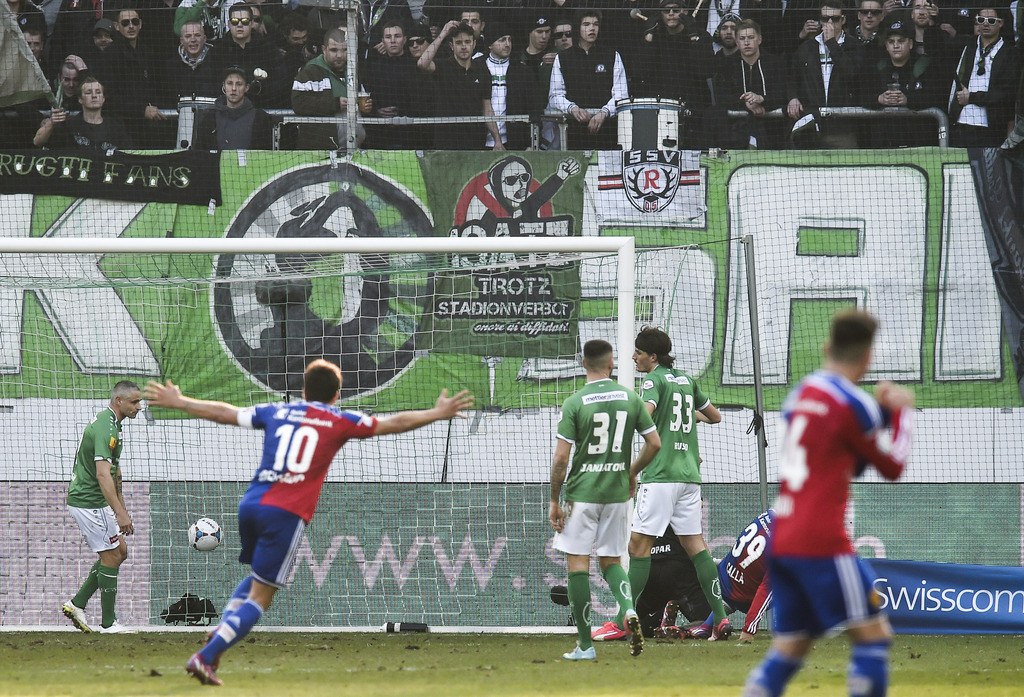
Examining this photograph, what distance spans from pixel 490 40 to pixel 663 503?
8.44 metres

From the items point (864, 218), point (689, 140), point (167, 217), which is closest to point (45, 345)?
point (167, 217)

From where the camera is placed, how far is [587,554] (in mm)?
7117

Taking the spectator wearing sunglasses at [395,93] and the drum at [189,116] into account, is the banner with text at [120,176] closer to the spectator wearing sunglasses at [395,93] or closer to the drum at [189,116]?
the drum at [189,116]

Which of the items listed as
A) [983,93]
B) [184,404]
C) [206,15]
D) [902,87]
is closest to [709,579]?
[184,404]

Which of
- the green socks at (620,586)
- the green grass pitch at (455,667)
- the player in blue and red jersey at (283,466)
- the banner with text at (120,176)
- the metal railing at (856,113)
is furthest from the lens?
the metal railing at (856,113)

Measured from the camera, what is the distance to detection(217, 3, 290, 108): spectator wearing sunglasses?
1441 centimetres

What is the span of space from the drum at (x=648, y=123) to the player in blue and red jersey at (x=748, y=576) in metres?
6.82

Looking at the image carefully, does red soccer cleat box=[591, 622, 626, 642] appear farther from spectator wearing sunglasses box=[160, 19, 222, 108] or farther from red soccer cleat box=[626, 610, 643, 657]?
spectator wearing sunglasses box=[160, 19, 222, 108]

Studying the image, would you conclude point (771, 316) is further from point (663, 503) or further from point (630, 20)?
point (663, 503)

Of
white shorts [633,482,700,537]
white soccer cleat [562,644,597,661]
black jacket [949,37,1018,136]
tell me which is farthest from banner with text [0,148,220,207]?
black jacket [949,37,1018,136]

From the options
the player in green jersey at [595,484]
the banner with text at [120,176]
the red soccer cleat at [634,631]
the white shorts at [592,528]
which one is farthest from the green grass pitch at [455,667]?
the banner with text at [120,176]

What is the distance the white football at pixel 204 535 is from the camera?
9.26 m

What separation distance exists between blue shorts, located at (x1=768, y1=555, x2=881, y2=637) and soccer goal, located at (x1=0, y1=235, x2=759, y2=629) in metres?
4.49

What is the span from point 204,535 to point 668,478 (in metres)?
3.90
